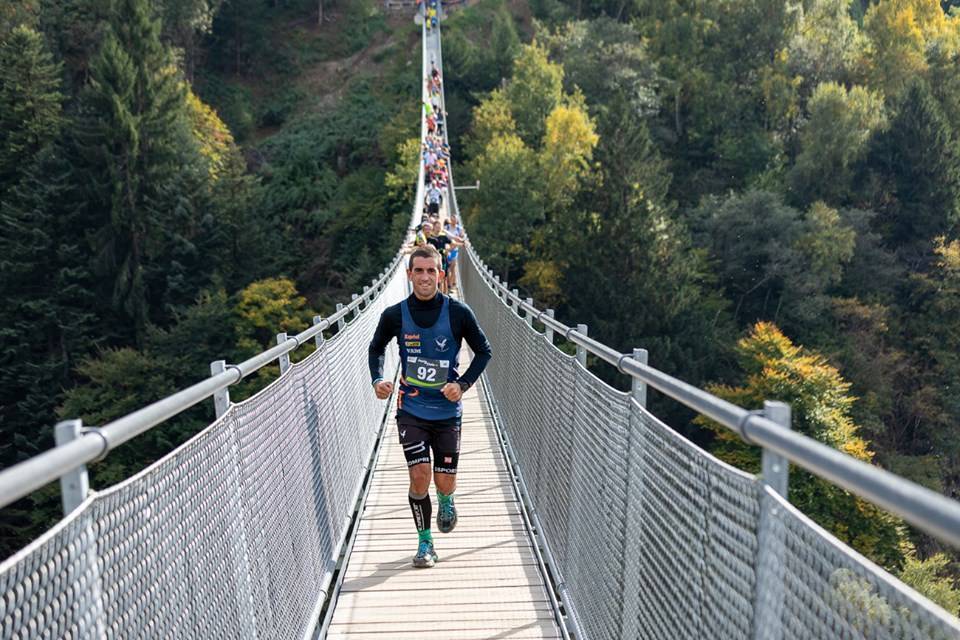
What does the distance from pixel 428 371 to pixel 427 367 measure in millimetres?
20

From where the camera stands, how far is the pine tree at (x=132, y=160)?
37.9 m

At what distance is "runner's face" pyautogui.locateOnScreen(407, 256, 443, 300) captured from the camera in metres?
4.57

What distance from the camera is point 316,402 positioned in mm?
4559

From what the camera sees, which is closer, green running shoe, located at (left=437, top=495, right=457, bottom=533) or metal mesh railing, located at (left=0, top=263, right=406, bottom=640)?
metal mesh railing, located at (left=0, top=263, right=406, bottom=640)

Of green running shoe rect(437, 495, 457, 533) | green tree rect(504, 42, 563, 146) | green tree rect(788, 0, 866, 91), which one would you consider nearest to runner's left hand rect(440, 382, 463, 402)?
green running shoe rect(437, 495, 457, 533)

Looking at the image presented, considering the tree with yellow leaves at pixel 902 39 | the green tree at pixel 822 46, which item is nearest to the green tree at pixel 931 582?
the tree with yellow leaves at pixel 902 39

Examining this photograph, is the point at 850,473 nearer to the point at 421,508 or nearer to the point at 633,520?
the point at 633,520

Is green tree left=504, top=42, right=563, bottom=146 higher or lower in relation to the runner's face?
higher

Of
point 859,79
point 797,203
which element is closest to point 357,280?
point 797,203

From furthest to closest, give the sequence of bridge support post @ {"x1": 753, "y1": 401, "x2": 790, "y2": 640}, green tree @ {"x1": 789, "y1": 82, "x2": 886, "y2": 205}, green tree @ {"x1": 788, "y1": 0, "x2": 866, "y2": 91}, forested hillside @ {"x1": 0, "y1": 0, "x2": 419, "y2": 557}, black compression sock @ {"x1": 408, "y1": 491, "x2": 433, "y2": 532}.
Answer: green tree @ {"x1": 788, "y1": 0, "x2": 866, "y2": 91}
green tree @ {"x1": 789, "y1": 82, "x2": 886, "y2": 205}
forested hillside @ {"x1": 0, "y1": 0, "x2": 419, "y2": 557}
black compression sock @ {"x1": 408, "y1": 491, "x2": 433, "y2": 532}
bridge support post @ {"x1": 753, "y1": 401, "x2": 790, "y2": 640}

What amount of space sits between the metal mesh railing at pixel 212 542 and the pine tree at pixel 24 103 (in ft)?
128

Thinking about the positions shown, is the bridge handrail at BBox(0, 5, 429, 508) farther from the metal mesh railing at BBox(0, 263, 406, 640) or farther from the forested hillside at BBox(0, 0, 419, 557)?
the forested hillside at BBox(0, 0, 419, 557)

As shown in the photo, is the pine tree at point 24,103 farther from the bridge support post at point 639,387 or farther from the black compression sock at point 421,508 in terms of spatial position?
the bridge support post at point 639,387

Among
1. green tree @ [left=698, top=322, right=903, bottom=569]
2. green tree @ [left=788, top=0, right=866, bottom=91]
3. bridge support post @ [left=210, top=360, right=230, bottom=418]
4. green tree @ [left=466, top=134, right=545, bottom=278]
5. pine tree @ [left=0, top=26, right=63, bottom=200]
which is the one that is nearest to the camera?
bridge support post @ [left=210, top=360, right=230, bottom=418]
